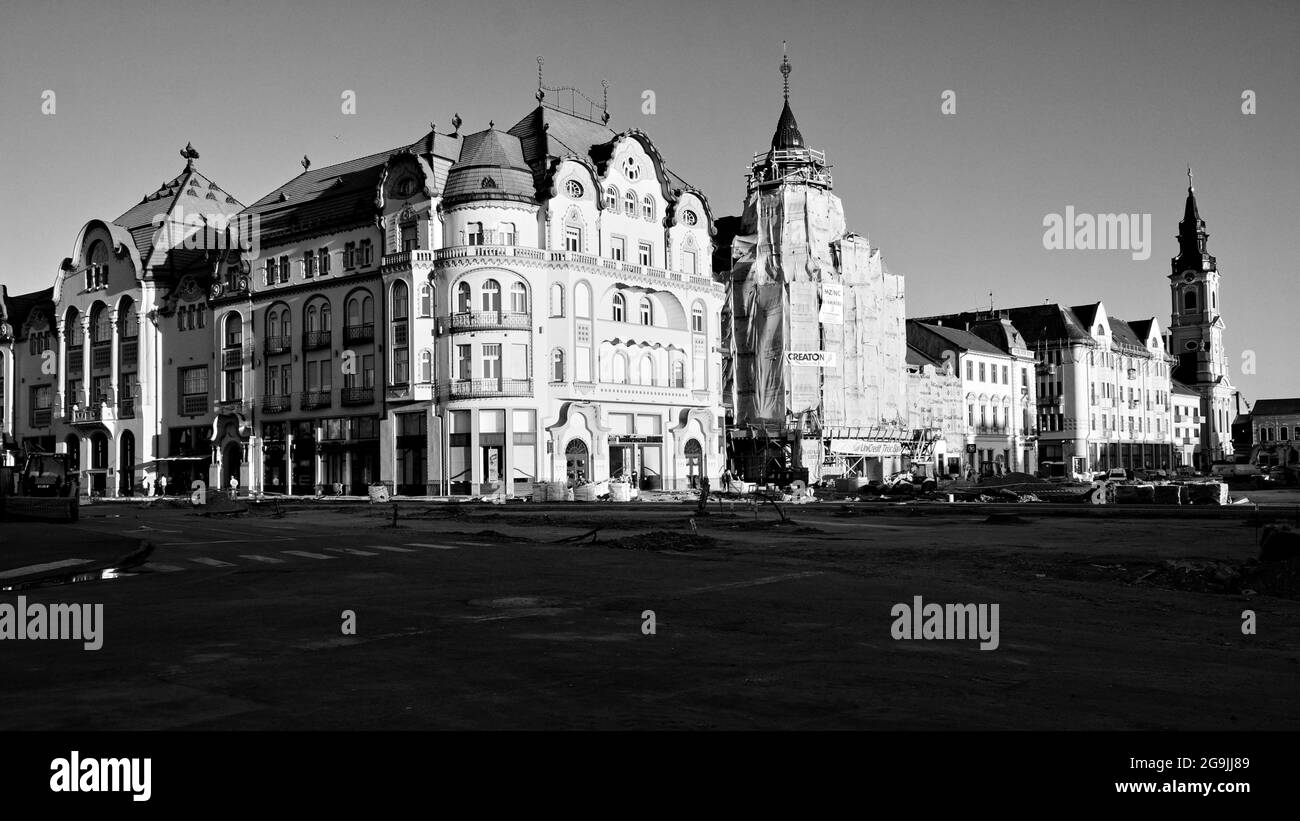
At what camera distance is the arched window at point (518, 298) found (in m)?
62.5

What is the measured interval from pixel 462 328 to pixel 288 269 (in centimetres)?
1711

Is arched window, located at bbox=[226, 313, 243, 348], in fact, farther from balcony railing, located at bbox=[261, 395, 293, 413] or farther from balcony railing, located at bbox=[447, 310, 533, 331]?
balcony railing, located at bbox=[447, 310, 533, 331]

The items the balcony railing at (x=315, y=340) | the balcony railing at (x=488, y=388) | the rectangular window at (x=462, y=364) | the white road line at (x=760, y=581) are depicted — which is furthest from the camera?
the balcony railing at (x=315, y=340)

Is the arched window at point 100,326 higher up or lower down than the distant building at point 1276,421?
higher up

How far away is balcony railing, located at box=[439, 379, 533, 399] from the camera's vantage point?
6197cm

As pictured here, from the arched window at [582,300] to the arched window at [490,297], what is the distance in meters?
4.42

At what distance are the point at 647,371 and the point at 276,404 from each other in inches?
975

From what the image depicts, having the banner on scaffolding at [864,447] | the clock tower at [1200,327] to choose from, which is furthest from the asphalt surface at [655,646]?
the clock tower at [1200,327]

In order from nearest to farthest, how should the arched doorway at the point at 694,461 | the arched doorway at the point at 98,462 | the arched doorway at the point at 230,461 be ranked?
the arched doorway at the point at 694,461, the arched doorway at the point at 230,461, the arched doorway at the point at 98,462

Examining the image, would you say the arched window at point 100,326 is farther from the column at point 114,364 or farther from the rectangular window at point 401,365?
the rectangular window at point 401,365

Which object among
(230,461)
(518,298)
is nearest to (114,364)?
(230,461)

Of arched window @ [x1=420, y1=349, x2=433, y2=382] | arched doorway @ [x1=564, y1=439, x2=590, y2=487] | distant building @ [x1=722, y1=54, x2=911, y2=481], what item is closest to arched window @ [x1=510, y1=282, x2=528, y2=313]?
arched window @ [x1=420, y1=349, x2=433, y2=382]

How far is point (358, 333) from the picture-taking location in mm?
68000

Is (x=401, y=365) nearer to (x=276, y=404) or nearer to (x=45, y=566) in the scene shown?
(x=276, y=404)
